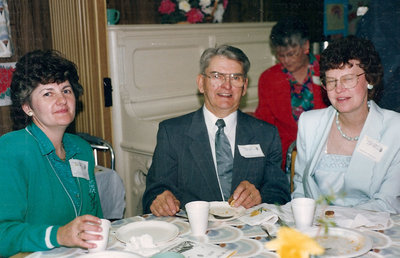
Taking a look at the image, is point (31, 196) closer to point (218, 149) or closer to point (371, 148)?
point (218, 149)

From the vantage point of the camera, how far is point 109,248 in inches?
57.9

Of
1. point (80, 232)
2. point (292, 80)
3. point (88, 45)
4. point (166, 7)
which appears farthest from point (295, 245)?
point (166, 7)

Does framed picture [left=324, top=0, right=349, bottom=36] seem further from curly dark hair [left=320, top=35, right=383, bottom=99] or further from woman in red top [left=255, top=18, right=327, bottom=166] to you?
curly dark hair [left=320, top=35, right=383, bottom=99]

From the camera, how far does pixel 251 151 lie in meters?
2.28

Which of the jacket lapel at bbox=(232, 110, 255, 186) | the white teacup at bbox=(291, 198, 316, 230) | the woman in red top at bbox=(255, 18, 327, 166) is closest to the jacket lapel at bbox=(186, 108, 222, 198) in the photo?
the jacket lapel at bbox=(232, 110, 255, 186)

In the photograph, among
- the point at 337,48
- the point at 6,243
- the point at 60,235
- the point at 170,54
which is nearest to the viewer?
the point at 60,235

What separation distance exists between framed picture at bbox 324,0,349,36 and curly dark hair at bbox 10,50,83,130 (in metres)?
4.11

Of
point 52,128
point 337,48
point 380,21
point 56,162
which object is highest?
point 380,21

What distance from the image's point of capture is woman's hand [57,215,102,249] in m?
1.40

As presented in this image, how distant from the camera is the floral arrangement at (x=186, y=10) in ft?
13.1

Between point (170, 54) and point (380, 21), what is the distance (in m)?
1.79

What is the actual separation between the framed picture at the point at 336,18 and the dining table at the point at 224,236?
4070mm

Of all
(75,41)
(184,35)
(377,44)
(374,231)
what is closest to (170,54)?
(184,35)

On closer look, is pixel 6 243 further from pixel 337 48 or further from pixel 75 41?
pixel 75 41
